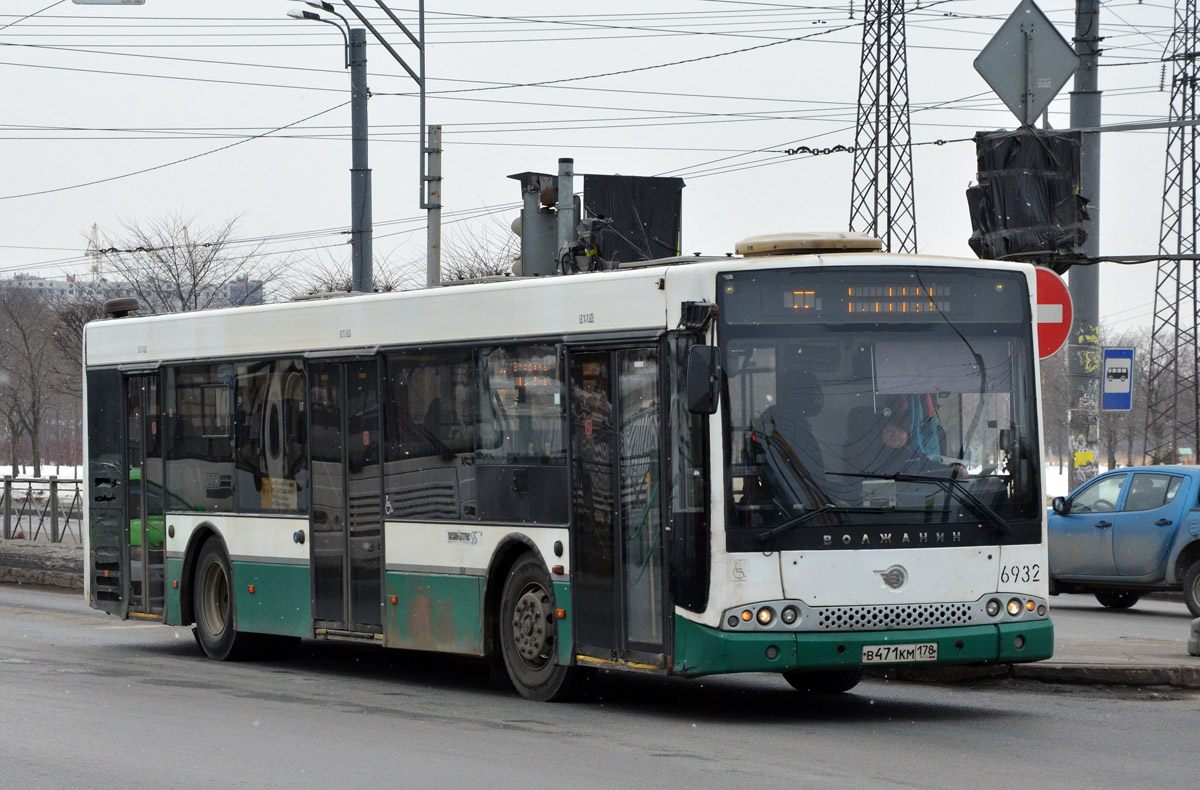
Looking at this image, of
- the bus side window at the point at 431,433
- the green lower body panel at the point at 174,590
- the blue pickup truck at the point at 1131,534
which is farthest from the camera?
the blue pickup truck at the point at 1131,534

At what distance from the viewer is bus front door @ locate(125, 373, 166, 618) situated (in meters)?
16.5

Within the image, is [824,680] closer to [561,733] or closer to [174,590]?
[561,733]

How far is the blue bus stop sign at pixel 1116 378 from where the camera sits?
67.9 feet

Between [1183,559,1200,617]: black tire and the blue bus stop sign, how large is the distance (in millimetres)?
2484

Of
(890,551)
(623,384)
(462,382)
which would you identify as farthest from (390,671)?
(890,551)

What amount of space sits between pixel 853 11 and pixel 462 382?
26375 millimetres

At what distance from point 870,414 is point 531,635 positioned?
110 inches

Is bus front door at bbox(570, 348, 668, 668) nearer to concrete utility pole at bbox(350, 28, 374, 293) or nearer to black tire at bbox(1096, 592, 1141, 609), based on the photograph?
black tire at bbox(1096, 592, 1141, 609)

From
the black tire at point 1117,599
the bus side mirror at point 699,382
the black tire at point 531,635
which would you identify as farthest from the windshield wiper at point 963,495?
the black tire at point 1117,599

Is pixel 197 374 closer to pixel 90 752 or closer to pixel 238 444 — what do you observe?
pixel 238 444

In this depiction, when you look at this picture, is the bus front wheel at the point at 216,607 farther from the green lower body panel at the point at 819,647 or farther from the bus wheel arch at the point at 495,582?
the green lower body panel at the point at 819,647

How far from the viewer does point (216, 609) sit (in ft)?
51.8

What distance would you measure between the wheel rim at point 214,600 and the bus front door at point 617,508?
209 inches

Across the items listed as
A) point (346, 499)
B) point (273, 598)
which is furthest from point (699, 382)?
point (273, 598)
